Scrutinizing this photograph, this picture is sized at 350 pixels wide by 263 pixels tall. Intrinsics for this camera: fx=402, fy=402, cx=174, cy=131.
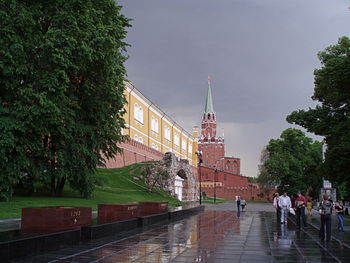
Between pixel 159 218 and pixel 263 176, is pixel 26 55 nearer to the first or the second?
pixel 159 218

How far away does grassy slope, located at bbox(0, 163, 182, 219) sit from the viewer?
1836 cm

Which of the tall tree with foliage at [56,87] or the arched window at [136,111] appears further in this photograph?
the arched window at [136,111]

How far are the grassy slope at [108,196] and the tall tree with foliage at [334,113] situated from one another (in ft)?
42.8

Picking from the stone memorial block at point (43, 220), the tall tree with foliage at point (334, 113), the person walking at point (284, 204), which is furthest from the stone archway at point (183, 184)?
the stone memorial block at point (43, 220)

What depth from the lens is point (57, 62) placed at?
1766cm

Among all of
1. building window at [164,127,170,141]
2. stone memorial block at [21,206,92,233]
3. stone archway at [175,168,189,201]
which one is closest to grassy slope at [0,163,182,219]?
stone memorial block at [21,206,92,233]

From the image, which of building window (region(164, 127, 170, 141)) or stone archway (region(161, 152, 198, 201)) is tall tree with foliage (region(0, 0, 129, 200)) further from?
building window (region(164, 127, 170, 141))

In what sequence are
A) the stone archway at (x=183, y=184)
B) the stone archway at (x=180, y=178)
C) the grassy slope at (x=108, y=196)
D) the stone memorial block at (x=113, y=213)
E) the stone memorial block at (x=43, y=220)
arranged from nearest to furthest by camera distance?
the stone memorial block at (x=43, y=220)
the stone memorial block at (x=113, y=213)
the grassy slope at (x=108, y=196)
the stone archway at (x=180, y=178)
the stone archway at (x=183, y=184)

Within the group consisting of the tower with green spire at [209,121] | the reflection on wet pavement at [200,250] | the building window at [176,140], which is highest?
the tower with green spire at [209,121]

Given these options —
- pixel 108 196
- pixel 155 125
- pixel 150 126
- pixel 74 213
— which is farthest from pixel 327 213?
pixel 155 125

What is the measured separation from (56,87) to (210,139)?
367 feet

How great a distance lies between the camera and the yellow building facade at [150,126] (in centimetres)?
5231

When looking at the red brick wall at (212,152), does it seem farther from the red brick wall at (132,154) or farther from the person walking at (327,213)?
the person walking at (327,213)

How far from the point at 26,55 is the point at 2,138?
12.7 feet
